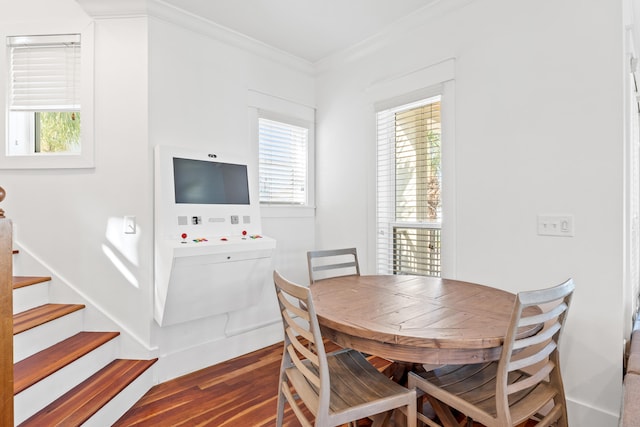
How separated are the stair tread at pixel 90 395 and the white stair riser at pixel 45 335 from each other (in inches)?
13.7

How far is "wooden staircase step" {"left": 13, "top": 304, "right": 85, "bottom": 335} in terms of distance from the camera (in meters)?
2.00

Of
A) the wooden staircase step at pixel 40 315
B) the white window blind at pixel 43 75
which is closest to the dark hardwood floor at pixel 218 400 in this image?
the wooden staircase step at pixel 40 315

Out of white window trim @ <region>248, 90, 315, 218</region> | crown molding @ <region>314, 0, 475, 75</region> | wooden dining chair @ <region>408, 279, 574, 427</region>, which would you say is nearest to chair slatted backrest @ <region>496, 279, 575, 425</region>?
wooden dining chair @ <region>408, 279, 574, 427</region>

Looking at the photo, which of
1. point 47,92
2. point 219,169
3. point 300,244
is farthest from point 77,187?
point 300,244

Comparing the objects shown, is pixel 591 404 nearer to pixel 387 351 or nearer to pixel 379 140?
pixel 387 351


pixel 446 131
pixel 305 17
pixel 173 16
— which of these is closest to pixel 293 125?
pixel 305 17

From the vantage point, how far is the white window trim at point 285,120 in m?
3.04

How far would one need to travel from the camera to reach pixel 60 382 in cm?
192

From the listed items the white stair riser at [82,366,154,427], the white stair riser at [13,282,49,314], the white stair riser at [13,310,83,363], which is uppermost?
the white stair riser at [13,282,49,314]

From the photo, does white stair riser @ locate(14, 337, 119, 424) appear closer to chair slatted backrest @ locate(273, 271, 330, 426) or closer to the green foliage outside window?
chair slatted backrest @ locate(273, 271, 330, 426)

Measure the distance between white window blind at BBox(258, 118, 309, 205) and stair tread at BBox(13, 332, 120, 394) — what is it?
165 centimetres

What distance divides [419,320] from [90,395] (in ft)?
6.38

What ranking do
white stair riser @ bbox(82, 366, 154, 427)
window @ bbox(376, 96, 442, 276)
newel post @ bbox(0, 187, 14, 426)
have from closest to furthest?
1. newel post @ bbox(0, 187, 14, 426)
2. white stair riser @ bbox(82, 366, 154, 427)
3. window @ bbox(376, 96, 442, 276)

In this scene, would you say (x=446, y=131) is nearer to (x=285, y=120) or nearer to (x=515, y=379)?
(x=285, y=120)
